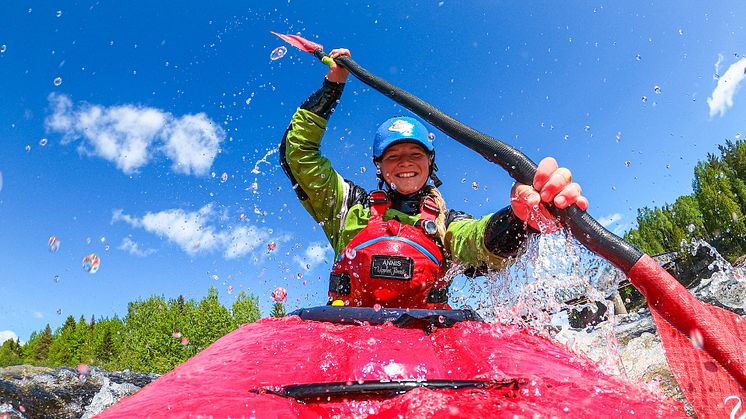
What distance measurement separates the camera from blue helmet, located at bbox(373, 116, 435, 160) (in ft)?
12.4

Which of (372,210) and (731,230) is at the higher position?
(731,230)

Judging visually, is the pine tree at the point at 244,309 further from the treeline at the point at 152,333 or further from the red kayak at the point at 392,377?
the red kayak at the point at 392,377

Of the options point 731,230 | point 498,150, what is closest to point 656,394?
point 498,150

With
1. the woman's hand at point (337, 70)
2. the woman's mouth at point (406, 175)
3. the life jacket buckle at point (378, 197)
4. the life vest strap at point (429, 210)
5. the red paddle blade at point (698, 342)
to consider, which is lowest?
the red paddle blade at point (698, 342)

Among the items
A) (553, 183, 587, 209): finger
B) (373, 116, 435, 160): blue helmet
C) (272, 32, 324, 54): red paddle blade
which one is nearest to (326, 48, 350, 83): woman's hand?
(272, 32, 324, 54): red paddle blade

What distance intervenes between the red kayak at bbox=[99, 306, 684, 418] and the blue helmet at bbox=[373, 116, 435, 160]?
1.76m

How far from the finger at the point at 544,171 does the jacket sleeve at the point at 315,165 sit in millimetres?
1871

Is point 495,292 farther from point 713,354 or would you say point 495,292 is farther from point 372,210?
point 713,354

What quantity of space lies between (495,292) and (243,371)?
2.02 meters

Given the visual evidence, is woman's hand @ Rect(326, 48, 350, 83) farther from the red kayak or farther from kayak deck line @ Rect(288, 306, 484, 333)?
the red kayak

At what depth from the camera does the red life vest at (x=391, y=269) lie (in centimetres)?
311

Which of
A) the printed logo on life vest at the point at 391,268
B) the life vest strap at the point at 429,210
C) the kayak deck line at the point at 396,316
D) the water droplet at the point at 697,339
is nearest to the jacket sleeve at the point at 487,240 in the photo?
the life vest strap at the point at 429,210

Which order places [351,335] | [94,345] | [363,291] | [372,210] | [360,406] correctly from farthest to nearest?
1. [94,345]
2. [372,210]
3. [363,291]
4. [351,335]
5. [360,406]

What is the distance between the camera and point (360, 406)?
4.76ft
